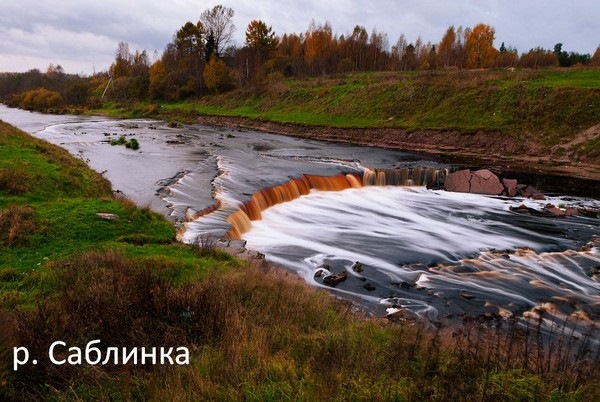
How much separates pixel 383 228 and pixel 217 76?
60407mm

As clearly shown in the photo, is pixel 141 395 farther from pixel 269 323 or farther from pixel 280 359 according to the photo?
pixel 269 323

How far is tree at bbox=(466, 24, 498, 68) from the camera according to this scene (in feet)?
238

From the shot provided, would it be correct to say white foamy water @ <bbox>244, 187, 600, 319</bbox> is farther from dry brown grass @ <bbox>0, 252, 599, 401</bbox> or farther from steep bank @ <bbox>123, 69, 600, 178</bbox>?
steep bank @ <bbox>123, 69, 600, 178</bbox>

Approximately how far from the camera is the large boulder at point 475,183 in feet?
73.7

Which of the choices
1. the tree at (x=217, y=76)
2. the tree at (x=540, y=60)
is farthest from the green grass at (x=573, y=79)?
the tree at (x=217, y=76)

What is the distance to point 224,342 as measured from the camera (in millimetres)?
5344

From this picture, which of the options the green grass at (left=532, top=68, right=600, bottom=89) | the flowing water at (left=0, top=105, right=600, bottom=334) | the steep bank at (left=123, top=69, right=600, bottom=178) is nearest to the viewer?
the flowing water at (left=0, top=105, right=600, bottom=334)

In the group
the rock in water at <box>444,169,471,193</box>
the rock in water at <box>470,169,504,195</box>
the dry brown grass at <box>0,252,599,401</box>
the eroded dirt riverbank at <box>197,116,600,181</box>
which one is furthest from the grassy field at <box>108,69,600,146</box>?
the dry brown grass at <box>0,252,599,401</box>

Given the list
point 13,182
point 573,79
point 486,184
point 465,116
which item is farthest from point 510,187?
point 573,79

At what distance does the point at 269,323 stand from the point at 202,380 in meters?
1.83

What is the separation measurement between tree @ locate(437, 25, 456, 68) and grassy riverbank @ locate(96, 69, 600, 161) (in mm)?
33220

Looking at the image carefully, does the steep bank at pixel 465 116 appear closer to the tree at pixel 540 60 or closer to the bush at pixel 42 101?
the tree at pixel 540 60

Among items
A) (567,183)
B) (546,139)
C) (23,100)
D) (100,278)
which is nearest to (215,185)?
(100,278)

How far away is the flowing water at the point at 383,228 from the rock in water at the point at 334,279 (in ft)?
0.79
